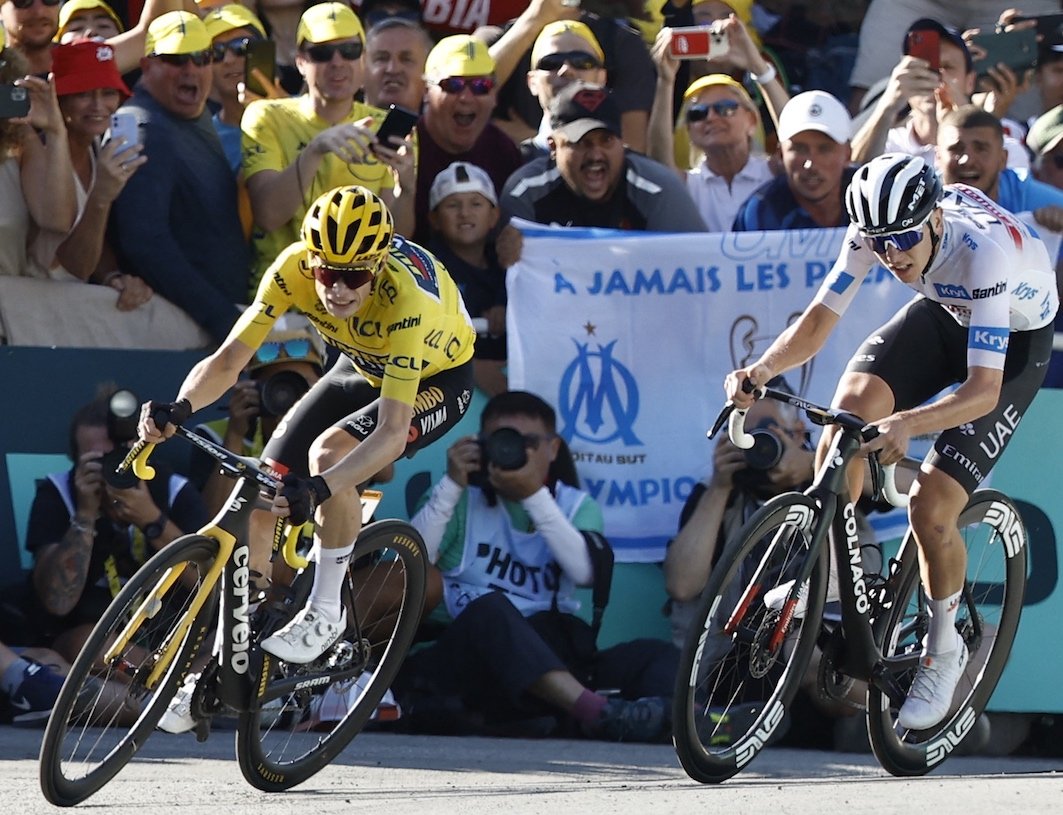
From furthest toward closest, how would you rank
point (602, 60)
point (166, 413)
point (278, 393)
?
point (602, 60)
point (278, 393)
point (166, 413)

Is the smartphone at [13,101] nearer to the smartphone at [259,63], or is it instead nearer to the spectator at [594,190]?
the smartphone at [259,63]

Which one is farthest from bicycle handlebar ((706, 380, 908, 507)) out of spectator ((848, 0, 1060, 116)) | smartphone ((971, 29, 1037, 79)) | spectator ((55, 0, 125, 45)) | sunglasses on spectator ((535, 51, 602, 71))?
spectator ((848, 0, 1060, 116))

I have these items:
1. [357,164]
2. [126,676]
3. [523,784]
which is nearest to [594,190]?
[357,164]

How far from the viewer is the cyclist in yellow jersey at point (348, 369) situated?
624 cm

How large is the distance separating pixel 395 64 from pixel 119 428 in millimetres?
2848

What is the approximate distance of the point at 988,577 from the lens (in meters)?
7.40

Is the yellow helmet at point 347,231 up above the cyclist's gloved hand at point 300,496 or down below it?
above

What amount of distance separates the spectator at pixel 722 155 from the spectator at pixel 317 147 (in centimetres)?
172

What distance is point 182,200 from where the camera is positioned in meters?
8.95

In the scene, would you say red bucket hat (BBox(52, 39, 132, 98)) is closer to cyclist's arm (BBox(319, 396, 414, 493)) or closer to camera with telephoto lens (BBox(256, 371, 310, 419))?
camera with telephoto lens (BBox(256, 371, 310, 419))

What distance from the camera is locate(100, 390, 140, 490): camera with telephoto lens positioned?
25.9 ft

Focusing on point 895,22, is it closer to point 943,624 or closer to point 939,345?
point 939,345

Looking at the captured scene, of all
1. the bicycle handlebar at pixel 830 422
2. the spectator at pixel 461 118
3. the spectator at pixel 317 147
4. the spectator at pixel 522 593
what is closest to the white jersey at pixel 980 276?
the bicycle handlebar at pixel 830 422

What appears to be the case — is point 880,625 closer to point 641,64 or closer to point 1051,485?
point 1051,485
